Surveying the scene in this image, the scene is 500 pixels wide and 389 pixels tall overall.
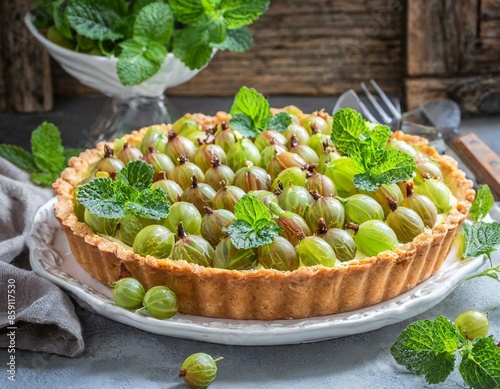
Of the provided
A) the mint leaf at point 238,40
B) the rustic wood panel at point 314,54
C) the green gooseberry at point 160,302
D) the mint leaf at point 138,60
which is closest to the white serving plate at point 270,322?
the green gooseberry at point 160,302

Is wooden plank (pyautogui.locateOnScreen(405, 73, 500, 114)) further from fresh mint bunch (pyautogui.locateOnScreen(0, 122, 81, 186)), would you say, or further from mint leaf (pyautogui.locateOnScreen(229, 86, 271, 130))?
fresh mint bunch (pyautogui.locateOnScreen(0, 122, 81, 186))

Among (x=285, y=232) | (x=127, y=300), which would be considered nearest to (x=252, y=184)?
(x=285, y=232)

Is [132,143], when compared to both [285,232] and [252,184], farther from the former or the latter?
[285,232]

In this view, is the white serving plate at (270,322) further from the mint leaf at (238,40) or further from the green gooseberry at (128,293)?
the mint leaf at (238,40)

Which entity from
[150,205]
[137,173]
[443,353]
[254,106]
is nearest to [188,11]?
[254,106]

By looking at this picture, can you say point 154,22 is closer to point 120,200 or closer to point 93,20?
point 93,20

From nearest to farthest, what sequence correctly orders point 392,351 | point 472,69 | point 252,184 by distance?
1. point 392,351
2. point 252,184
3. point 472,69

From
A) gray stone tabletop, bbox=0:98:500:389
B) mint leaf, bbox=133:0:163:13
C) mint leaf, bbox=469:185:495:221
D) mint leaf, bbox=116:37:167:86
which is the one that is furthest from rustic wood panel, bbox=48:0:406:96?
gray stone tabletop, bbox=0:98:500:389
